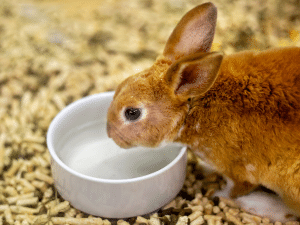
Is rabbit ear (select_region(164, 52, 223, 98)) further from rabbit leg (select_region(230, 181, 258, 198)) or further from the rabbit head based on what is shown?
rabbit leg (select_region(230, 181, 258, 198))

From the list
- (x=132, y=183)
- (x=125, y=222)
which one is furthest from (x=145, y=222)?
(x=132, y=183)

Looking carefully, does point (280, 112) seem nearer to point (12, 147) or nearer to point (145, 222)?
point (145, 222)

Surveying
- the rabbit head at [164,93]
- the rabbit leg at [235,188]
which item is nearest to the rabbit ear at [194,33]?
the rabbit head at [164,93]

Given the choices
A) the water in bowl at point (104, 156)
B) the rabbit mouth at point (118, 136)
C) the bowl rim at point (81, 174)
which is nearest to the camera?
the bowl rim at point (81, 174)

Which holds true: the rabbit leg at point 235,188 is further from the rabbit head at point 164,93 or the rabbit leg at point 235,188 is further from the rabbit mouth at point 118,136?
the rabbit mouth at point 118,136

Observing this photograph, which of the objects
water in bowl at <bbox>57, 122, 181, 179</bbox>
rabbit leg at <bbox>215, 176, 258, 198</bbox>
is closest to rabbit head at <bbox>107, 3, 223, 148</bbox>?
water in bowl at <bbox>57, 122, 181, 179</bbox>

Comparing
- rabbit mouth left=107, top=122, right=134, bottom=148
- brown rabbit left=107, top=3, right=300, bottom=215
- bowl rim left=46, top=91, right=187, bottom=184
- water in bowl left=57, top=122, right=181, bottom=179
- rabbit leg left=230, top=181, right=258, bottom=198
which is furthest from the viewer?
water in bowl left=57, top=122, right=181, bottom=179

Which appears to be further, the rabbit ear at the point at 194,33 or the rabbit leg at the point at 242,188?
the rabbit leg at the point at 242,188
